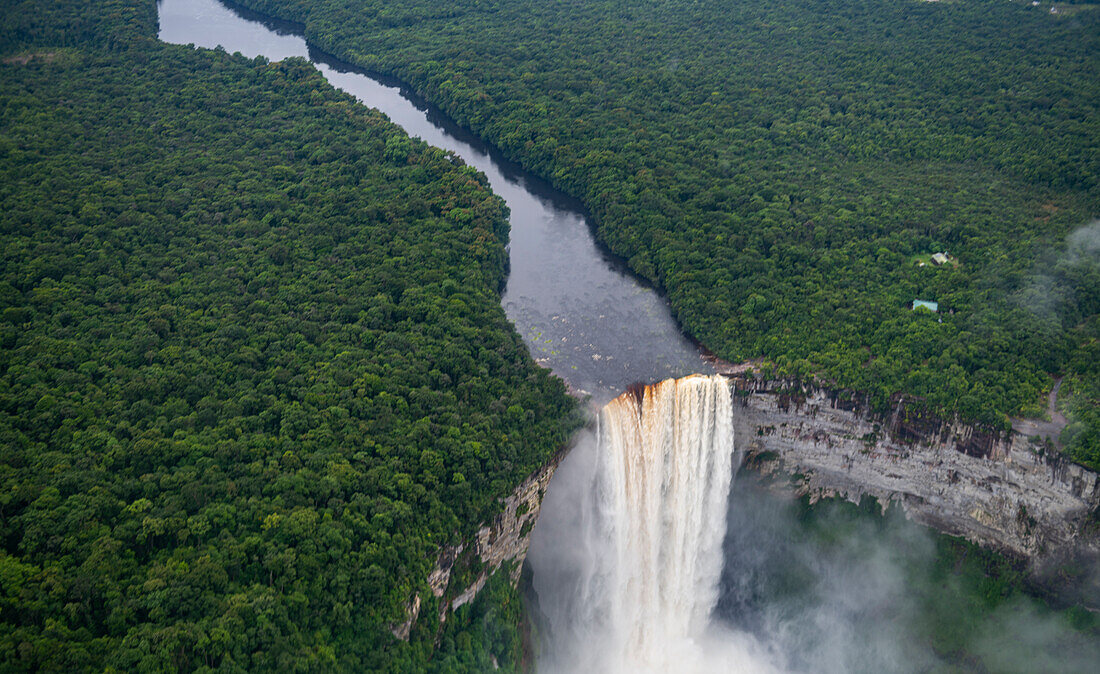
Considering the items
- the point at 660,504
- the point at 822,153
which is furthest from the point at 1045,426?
the point at 822,153

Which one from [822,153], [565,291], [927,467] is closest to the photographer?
[927,467]

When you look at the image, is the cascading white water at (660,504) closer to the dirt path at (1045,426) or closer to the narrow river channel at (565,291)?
the narrow river channel at (565,291)

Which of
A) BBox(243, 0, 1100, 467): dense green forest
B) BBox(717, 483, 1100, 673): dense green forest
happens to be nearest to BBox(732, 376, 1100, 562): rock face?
BBox(717, 483, 1100, 673): dense green forest

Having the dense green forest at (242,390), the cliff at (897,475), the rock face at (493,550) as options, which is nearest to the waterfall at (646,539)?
the cliff at (897,475)

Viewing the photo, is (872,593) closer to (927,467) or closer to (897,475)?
(897,475)

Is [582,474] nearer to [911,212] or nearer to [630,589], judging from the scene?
[630,589]

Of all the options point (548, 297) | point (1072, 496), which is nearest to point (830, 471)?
point (1072, 496)

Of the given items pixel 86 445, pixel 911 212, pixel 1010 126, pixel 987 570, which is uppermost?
pixel 1010 126
